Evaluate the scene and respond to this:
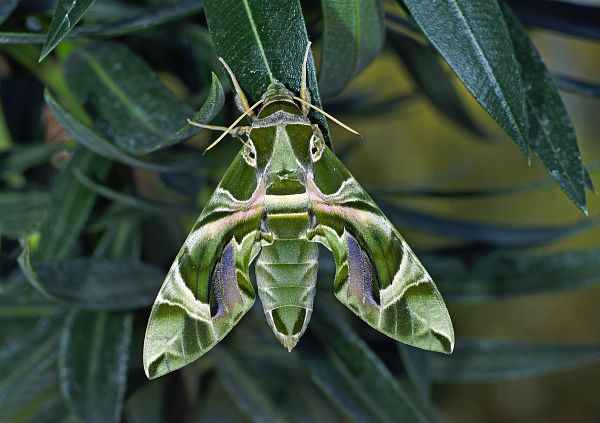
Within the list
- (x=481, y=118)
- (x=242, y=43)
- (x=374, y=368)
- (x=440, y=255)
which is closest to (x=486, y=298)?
(x=440, y=255)

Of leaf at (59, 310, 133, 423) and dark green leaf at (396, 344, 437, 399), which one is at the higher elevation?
leaf at (59, 310, 133, 423)

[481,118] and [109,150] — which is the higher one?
[109,150]

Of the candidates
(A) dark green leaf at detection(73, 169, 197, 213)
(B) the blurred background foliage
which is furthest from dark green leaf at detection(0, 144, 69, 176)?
(A) dark green leaf at detection(73, 169, 197, 213)

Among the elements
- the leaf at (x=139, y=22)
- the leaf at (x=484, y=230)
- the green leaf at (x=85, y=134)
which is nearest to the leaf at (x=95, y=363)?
the green leaf at (x=85, y=134)

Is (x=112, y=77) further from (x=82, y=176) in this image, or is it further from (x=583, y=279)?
(x=583, y=279)

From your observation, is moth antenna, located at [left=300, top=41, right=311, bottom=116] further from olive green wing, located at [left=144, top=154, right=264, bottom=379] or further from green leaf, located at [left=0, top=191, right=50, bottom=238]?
green leaf, located at [left=0, top=191, right=50, bottom=238]

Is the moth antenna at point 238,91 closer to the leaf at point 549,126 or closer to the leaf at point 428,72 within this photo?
the leaf at point 549,126

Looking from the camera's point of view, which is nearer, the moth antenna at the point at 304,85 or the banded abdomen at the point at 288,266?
the moth antenna at the point at 304,85
